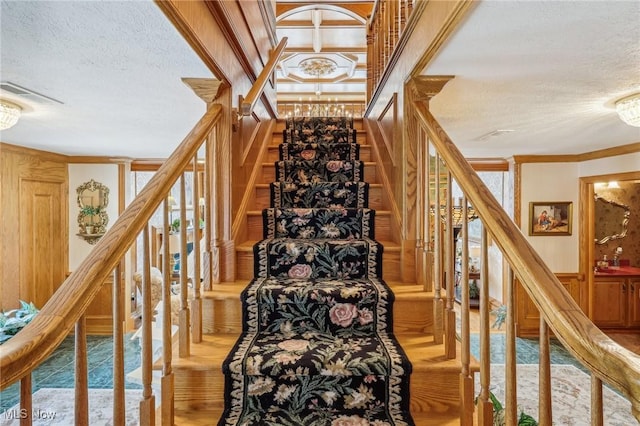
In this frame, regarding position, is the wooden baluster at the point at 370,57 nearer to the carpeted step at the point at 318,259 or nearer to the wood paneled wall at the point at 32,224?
the carpeted step at the point at 318,259

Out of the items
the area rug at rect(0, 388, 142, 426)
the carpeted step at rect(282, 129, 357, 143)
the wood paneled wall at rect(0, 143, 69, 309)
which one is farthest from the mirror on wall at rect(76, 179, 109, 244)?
the carpeted step at rect(282, 129, 357, 143)

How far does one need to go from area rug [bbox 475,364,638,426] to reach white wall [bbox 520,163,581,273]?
149 centimetres

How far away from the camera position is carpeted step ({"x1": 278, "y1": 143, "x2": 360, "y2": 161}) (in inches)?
118

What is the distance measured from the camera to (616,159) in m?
4.08

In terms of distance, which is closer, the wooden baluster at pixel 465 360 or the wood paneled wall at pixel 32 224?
the wooden baluster at pixel 465 360

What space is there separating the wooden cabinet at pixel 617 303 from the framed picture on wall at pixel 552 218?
1.08 m

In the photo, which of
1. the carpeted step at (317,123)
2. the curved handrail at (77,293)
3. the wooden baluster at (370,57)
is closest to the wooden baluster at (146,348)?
the curved handrail at (77,293)

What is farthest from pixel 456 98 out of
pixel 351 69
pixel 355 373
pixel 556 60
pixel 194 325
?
pixel 351 69

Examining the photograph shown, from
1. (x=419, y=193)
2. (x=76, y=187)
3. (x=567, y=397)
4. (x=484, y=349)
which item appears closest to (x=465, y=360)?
(x=484, y=349)

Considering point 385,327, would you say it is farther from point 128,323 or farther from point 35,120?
point 128,323

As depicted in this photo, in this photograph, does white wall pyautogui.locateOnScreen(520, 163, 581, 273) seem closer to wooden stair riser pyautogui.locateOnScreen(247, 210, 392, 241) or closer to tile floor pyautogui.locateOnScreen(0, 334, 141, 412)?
wooden stair riser pyautogui.locateOnScreen(247, 210, 392, 241)

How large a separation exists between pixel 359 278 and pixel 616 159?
13.4 feet

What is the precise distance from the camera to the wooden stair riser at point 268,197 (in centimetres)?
252

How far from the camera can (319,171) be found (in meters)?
2.76
